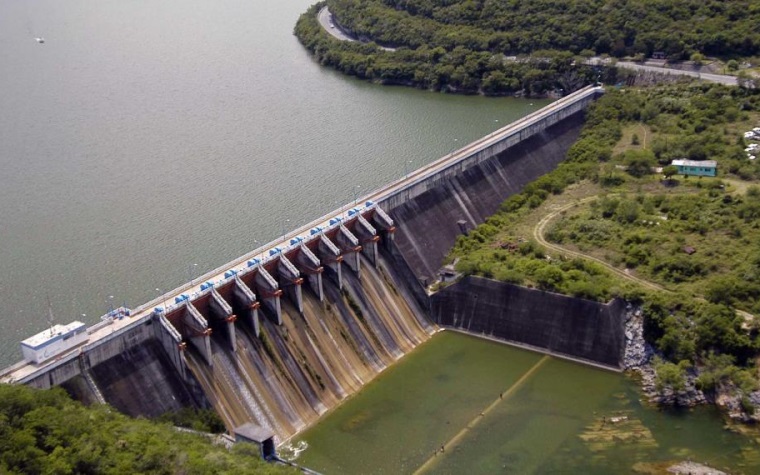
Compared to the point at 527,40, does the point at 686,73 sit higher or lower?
lower

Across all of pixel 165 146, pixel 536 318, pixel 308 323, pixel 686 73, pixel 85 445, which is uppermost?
pixel 165 146

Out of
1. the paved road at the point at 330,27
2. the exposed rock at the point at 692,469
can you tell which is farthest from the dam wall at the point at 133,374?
the paved road at the point at 330,27

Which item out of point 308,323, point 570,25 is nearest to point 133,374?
point 308,323

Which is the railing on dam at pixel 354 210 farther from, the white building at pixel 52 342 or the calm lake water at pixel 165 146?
the calm lake water at pixel 165 146

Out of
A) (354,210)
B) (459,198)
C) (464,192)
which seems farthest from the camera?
(464,192)

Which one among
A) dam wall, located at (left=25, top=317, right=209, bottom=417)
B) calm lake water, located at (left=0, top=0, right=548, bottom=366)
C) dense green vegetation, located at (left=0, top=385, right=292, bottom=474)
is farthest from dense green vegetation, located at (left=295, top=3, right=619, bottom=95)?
dense green vegetation, located at (left=0, top=385, right=292, bottom=474)

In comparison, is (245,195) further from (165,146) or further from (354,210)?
(354,210)
